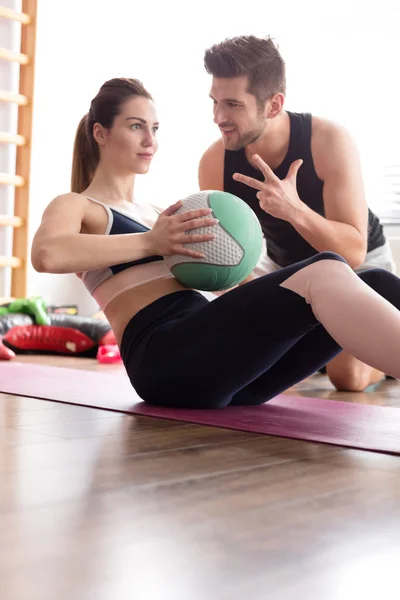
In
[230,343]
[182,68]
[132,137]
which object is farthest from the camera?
[182,68]

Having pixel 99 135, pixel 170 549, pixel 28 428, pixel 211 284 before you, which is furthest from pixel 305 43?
pixel 170 549

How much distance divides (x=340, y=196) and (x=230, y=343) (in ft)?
3.02

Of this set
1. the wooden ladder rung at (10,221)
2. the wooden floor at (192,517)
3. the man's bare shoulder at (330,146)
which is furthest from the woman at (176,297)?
the wooden ladder rung at (10,221)

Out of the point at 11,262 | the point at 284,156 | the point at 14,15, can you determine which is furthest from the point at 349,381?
the point at 14,15

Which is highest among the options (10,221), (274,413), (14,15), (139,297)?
(14,15)

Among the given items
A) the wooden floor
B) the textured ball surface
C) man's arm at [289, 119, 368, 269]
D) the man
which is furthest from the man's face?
the wooden floor

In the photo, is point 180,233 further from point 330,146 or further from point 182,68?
point 182,68

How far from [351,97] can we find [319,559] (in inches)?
179

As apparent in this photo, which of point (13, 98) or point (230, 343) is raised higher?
point (13, 98)

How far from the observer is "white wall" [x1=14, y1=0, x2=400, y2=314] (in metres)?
5.11

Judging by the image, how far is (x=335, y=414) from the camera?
6.88ft

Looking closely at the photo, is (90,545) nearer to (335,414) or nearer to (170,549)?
(170,549)

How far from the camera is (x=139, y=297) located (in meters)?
2.03

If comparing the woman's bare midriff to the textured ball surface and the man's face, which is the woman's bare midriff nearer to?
the textured ball surface
